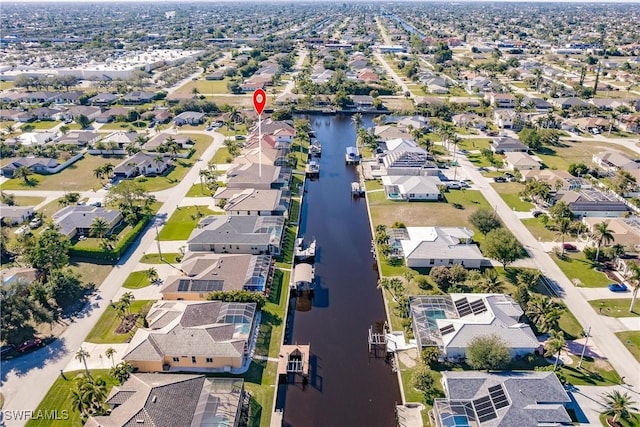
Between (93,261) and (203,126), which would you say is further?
(203,126)

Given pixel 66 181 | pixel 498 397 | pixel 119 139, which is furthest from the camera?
pixel 119 139

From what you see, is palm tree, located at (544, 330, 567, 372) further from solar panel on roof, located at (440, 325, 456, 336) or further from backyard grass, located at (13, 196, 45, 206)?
backyard grass, located at (13, 196, 45, 206)

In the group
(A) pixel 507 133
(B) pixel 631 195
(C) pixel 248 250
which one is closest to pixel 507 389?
(C) pixel 248 250

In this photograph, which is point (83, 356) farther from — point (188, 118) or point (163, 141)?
point (188, 118)

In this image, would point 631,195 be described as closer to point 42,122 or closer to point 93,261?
point 93,261

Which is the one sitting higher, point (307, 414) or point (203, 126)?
point (203, 126)

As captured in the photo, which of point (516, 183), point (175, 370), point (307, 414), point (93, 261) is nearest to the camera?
point (307, 414)

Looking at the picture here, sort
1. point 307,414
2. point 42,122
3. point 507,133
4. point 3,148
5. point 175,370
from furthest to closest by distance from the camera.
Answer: point 42,122, point 507,133, point 3,148, point 175,370, point 307,414

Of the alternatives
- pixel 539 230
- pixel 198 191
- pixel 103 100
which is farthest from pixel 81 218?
pixel 103 100
